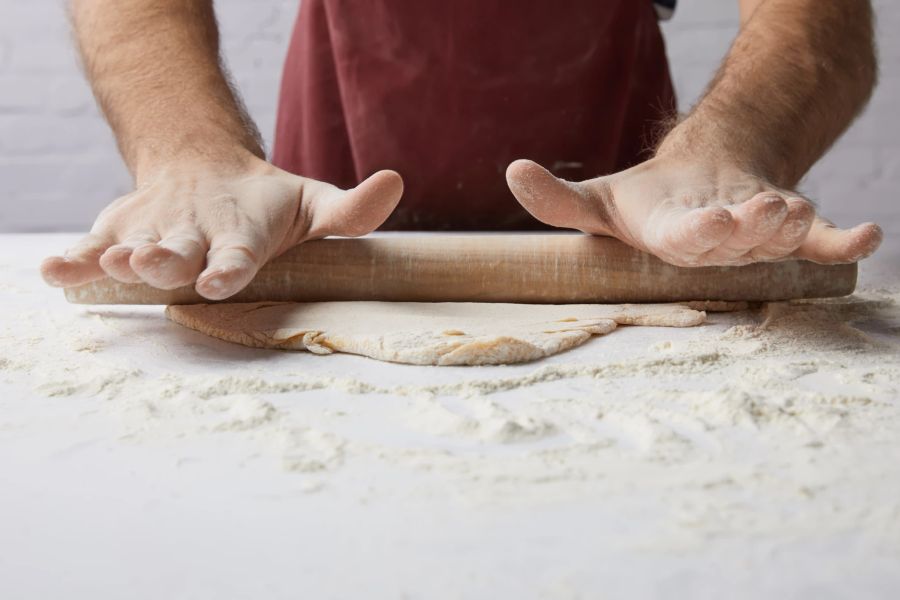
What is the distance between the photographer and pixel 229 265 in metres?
0.74

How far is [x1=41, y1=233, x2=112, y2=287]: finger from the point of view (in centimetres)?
75

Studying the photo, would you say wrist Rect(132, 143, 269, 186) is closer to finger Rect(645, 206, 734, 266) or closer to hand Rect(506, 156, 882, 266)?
hand Rect(506, 156, 882, 266)

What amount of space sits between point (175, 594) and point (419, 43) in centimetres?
119

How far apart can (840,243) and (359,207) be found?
46cm

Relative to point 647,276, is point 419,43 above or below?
above

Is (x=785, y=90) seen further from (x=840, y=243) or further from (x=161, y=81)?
(x=161, y=81)

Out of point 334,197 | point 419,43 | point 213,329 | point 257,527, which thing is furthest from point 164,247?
point 419,43

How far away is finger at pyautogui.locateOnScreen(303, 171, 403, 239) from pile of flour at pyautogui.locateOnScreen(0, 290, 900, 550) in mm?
179

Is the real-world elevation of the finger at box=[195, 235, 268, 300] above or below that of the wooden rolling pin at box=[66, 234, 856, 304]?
above

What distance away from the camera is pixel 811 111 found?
1107mm

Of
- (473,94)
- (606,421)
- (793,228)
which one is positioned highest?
(473,94)

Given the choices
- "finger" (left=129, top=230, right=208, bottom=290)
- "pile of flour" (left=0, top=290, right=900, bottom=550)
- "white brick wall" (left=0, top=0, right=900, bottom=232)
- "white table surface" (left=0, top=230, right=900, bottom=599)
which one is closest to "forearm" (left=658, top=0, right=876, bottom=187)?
"pile of flour" (left=0, top=290, right=900, bottom=550)

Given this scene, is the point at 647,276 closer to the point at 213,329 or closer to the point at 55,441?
the point at 213,329

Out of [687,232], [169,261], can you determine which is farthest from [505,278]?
[169,261]
